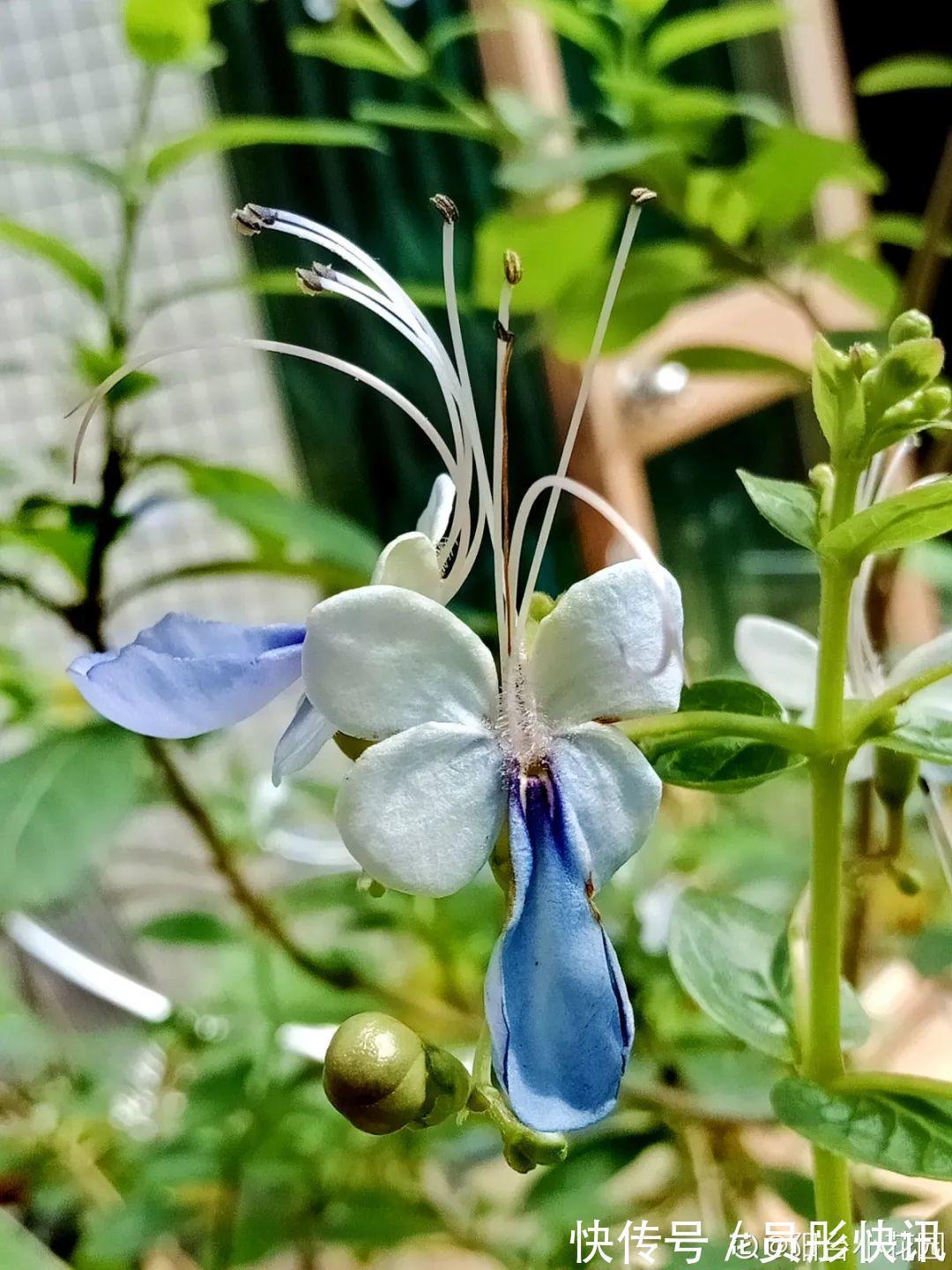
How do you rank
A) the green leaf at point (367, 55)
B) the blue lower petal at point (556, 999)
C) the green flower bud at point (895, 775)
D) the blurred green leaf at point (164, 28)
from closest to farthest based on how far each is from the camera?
1. the blue lower petal at point (556, 999)
2. the green flower bud at point (895, 775)
3. the blurred green leaf at point (164, 28)
4. the green leaf at point (367, 55)

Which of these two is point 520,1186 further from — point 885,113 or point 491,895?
point 885,113

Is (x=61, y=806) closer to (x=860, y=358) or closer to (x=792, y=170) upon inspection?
(x=860, y=358)

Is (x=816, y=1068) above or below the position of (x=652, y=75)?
below

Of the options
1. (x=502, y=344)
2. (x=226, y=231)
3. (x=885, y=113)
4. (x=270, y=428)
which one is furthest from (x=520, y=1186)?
(x=885, y=113)

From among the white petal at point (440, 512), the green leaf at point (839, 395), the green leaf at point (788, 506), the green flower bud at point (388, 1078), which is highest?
the green leaf at point (839, 395)

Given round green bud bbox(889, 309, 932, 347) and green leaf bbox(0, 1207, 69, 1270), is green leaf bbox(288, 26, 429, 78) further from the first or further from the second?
green leaf bbox(0, 1207, 69, 1270)

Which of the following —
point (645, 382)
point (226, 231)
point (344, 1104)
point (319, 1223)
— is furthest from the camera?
point (226, 231)

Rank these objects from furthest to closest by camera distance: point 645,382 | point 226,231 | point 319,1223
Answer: point 226,231
point 645,382
point 319,1223

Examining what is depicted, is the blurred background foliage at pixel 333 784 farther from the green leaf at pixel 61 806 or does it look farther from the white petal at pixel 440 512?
the white petal at pixel 440 512

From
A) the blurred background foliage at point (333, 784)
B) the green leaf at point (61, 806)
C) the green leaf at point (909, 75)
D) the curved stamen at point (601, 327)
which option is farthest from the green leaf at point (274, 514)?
the green leaf at point (909, 75)
